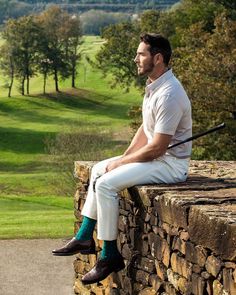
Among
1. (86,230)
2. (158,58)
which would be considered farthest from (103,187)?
(158,58)

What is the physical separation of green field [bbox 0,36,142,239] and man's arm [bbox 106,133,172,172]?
8.42 metres

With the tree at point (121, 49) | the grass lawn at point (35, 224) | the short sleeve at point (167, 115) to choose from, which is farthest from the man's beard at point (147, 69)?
the tree at point (121, 49)

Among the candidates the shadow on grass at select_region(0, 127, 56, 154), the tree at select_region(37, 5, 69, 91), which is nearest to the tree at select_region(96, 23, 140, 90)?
the shadow on grass at select_region(0, 127, 56, 154)

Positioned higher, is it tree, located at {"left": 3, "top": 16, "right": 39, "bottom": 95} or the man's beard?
the man's beard

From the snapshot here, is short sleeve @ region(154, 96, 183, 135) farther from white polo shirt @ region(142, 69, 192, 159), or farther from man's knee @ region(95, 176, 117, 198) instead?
man's knee @ region(95, 176, 117, 198)

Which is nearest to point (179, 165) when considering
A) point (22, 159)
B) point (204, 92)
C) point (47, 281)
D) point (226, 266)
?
point (226, 266)

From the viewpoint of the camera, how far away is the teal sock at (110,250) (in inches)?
284

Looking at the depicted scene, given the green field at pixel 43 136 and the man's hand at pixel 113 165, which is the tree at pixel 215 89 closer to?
the green field at pixel 43 136

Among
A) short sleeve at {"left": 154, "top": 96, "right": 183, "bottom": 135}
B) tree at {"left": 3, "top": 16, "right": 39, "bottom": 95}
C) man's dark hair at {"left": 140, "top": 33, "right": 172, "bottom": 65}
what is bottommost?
tree at {"left": 3, "top": 16, "right": 39, "bottom": 95}

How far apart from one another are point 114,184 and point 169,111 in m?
0.82

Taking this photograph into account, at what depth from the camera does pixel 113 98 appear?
84.9 meters

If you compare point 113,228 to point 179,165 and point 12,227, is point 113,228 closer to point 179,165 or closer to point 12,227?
point 179,165

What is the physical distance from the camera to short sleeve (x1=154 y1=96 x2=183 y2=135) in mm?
6941

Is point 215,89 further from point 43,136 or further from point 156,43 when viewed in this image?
point 43,136
